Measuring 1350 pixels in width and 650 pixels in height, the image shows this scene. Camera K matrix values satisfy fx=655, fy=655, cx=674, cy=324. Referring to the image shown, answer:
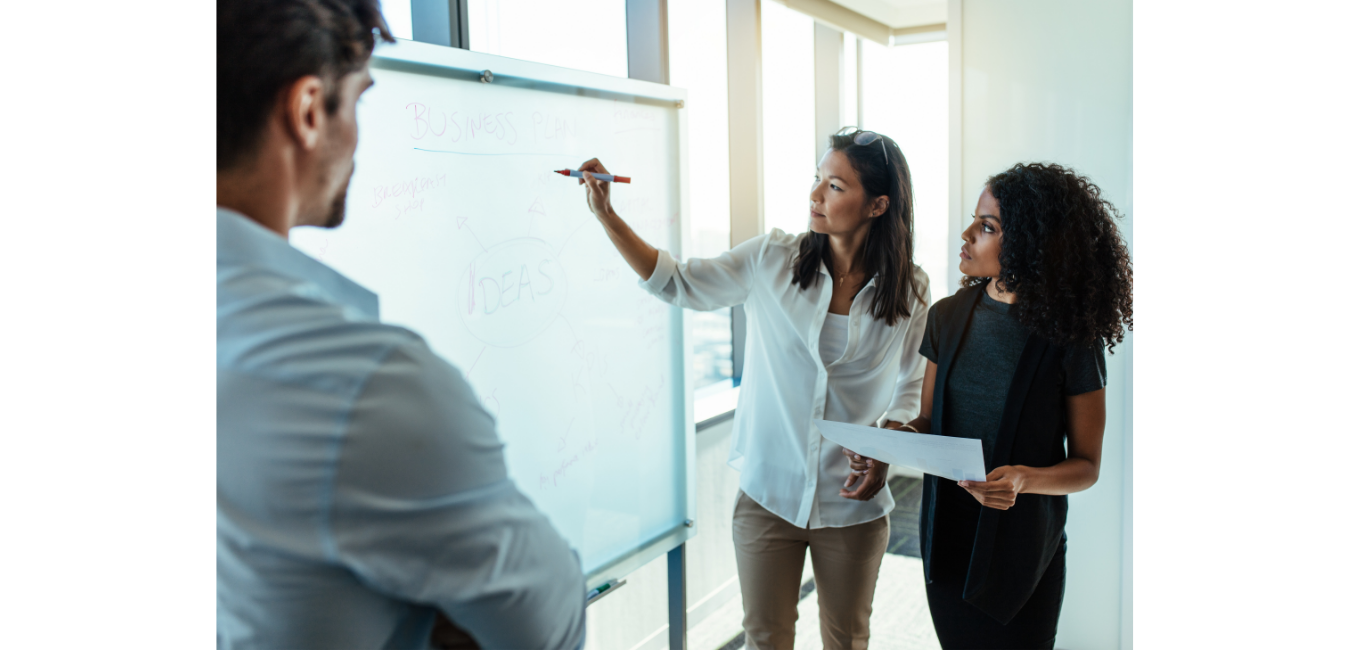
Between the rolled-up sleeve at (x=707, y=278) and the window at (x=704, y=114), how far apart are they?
170 millimetres

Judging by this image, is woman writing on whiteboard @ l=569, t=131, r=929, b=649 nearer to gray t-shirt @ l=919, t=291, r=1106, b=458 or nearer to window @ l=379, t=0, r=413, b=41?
gray t-shirt @ l=919, t=291, r=1106, b=458

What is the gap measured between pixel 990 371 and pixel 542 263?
741 millimetres

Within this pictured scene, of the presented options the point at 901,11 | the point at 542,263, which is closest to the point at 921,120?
the point at 901,11

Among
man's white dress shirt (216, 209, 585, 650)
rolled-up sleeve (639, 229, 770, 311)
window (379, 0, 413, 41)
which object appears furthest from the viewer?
rolled-up sleeve (639, 229, 770, 311)

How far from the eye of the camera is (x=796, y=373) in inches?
48.8

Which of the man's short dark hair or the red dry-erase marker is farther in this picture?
the red dry-erase marker

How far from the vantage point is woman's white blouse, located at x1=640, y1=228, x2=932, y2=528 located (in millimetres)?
1170

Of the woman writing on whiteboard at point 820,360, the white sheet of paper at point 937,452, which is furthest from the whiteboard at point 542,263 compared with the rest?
the white sheet of paper at point 937,452

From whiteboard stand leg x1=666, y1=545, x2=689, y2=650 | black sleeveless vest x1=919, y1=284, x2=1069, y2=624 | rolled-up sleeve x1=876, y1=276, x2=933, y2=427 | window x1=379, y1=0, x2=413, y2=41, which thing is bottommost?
whiteboard stand leg x1=666, y1=545, x2=689, y2=650

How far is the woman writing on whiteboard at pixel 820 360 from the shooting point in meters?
1.14

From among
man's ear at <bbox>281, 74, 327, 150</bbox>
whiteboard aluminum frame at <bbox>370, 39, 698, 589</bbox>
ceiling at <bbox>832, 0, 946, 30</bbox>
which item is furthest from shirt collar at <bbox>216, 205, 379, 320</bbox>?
ceiling at <bbox>832, 0, 946, 30</bbox>

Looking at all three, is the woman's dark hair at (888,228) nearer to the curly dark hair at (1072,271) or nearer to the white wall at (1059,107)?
the white wall at (1059,107)

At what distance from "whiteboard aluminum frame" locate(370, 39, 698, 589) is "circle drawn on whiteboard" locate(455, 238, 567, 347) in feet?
0.88
